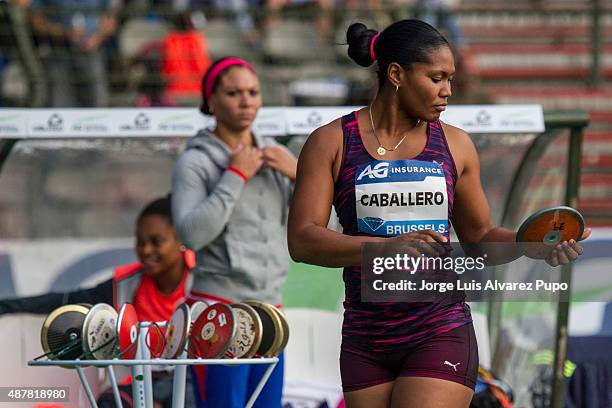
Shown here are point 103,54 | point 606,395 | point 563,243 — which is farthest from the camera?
point 103,54

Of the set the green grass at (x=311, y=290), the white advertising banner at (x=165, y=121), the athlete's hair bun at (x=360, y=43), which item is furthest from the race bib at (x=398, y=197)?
the green grass at (x=311, y=290)

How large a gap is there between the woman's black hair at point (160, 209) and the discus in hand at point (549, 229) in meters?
2.72

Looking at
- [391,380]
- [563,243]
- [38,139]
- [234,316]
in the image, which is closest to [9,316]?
[38,139]

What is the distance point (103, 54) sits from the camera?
940 cm

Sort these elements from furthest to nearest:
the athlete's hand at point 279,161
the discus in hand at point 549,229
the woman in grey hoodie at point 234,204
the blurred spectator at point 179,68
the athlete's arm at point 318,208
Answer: the blurred spectator at point 179,68 < the athlete's hand at point 279,161 < the woman in grey hoodie at point 234,204 < the athlete's arm at point 318,208 < the discus in hand at point 549,229

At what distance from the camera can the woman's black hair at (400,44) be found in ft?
11.2

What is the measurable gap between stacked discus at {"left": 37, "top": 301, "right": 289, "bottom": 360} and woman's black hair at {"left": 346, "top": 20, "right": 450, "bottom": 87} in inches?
35.0

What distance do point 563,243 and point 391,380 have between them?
24.6 inches

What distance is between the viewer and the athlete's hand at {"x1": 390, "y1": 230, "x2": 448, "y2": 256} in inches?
121

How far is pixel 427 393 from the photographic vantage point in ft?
10.6

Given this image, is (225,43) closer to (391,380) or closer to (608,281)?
(608,281)

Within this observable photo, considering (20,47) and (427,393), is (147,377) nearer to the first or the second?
(427,393)

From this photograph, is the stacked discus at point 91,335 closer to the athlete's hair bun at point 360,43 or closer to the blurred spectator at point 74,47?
the athlete's hair bun at point 360,43

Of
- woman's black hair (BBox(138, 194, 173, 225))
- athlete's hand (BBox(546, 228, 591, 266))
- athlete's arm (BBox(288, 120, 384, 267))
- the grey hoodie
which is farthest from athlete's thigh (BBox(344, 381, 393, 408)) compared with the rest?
woman's black hair (BBox(138, 194, 173, 225))
